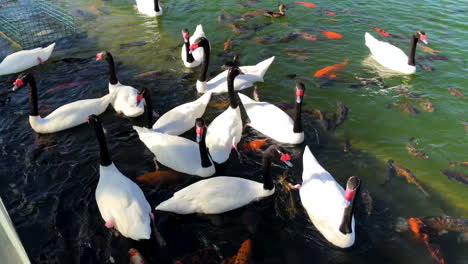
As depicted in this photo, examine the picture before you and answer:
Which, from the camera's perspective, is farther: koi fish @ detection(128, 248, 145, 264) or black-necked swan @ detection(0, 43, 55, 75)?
black-necked swan @ detection(0, 43, 55, 75)


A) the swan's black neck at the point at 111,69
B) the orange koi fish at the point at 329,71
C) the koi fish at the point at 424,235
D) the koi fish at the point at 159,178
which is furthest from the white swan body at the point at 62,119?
the koi fish at the point at 424,235

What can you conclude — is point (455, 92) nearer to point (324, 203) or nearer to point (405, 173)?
point (405, 173)

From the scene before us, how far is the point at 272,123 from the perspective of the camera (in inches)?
321

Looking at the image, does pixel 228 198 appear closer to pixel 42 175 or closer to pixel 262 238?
pixel 262 238

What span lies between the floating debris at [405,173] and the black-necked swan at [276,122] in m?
1.87

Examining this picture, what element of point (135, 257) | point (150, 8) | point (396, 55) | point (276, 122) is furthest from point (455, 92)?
point (150, 8)

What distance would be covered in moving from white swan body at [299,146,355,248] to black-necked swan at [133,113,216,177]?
1801 millimetres

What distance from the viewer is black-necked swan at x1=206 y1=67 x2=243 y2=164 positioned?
743 cm

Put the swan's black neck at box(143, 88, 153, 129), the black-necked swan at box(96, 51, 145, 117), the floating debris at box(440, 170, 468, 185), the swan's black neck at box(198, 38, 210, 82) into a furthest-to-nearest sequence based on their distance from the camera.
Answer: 1. the swan's black neck at box(198, 38, 210, 82)
2. the black-necked swan at box(96, 51, 145, 117)
3. the swan's black neck at box(143, 88, 153, 129)
4. the floating debris at box(440, 170, 468, 185)

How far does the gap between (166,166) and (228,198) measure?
1.72 meters

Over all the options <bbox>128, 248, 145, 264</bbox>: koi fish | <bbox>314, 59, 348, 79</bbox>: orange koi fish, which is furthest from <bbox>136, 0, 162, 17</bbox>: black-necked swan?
<bbox>128, 248, 145, 264</bbox>: koi fish

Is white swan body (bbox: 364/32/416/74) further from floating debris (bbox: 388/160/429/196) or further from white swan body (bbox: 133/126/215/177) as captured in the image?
white swan body (bbox: 133/126/215/177)

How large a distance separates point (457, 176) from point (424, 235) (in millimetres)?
2042

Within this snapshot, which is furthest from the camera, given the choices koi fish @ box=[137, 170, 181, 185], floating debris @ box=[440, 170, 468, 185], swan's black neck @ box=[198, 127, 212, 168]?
floating debris @ box=[440, 170, 468, 185]
